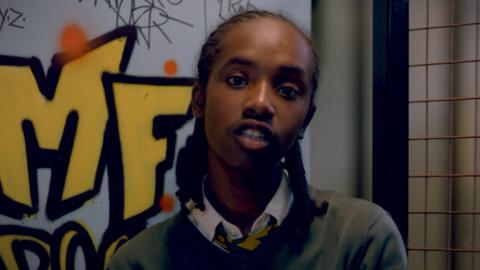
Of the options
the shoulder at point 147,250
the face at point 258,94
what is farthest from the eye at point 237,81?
the shoulder at point 147,250

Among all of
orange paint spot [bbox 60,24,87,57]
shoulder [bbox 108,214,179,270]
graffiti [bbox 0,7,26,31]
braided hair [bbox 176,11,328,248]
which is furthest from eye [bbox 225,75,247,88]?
graffiti [bbox 0,7,26,31]

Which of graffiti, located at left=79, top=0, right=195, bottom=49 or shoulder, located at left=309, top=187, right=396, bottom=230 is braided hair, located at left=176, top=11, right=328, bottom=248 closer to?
shoulder, located at left=309, top=187, right=396, bottom=230

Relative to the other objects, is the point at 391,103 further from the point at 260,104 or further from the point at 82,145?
the point at 82,145

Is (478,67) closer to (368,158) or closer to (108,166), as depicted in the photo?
(368,158)

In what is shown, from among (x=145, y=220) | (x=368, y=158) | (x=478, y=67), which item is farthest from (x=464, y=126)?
(x=145, y=220)

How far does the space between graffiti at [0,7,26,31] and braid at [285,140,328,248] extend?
3.95 ft

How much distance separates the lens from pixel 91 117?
6.09 ft

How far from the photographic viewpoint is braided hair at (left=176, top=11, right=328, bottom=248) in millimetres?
1167

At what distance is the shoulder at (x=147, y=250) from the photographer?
1237 mm

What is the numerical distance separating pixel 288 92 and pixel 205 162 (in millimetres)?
406

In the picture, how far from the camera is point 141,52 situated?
189 cm

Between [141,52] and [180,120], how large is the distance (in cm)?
32

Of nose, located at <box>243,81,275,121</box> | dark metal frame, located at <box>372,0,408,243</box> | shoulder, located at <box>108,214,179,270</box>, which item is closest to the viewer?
nose, located at <box>243,81,275,121</box>

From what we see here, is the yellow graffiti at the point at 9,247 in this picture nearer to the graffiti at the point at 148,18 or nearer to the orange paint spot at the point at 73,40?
the orange paint spot at the point at 73,40
